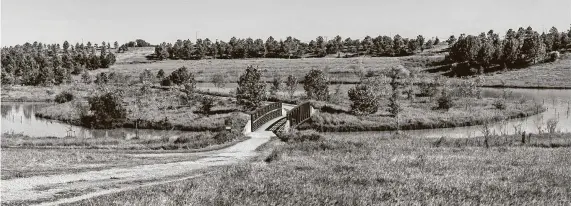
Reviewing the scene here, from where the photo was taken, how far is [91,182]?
761 inches

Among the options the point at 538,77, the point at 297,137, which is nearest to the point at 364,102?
the point at 297,137

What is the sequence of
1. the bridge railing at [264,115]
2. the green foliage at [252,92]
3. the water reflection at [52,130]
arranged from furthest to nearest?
the green foliage at [252,92], the water reflection at [52,130], the bridge railing at [264,115]

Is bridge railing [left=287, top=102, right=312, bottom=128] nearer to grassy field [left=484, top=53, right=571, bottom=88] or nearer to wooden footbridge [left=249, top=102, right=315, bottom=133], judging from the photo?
wooden footbridge [left=249, top=102, right=315, bottom=133]

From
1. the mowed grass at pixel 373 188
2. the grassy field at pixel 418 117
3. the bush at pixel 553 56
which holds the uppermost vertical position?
the bush at pixel 553 56

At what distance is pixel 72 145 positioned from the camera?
3972 centimetres

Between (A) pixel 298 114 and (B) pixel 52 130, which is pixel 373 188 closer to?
(A) pixel 298 114

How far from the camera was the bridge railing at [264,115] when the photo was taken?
4339 cm

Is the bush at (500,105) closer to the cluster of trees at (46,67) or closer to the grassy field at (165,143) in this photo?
the grassy field at (165,143)

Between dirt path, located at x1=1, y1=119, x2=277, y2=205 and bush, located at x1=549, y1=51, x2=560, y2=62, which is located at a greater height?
bush, located at x1=549, y1=51, x2=560, y2=62

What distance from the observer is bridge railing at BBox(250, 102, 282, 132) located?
43.4m

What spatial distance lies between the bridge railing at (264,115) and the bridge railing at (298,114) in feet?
6.10

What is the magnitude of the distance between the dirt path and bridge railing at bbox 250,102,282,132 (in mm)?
15268

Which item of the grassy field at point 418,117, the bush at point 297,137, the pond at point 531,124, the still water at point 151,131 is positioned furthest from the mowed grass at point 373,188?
the grassy field at point 418,117

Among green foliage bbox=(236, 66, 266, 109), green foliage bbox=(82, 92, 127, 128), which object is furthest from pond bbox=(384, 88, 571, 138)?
green foliage bbox=(82, 92, 127, 128)
